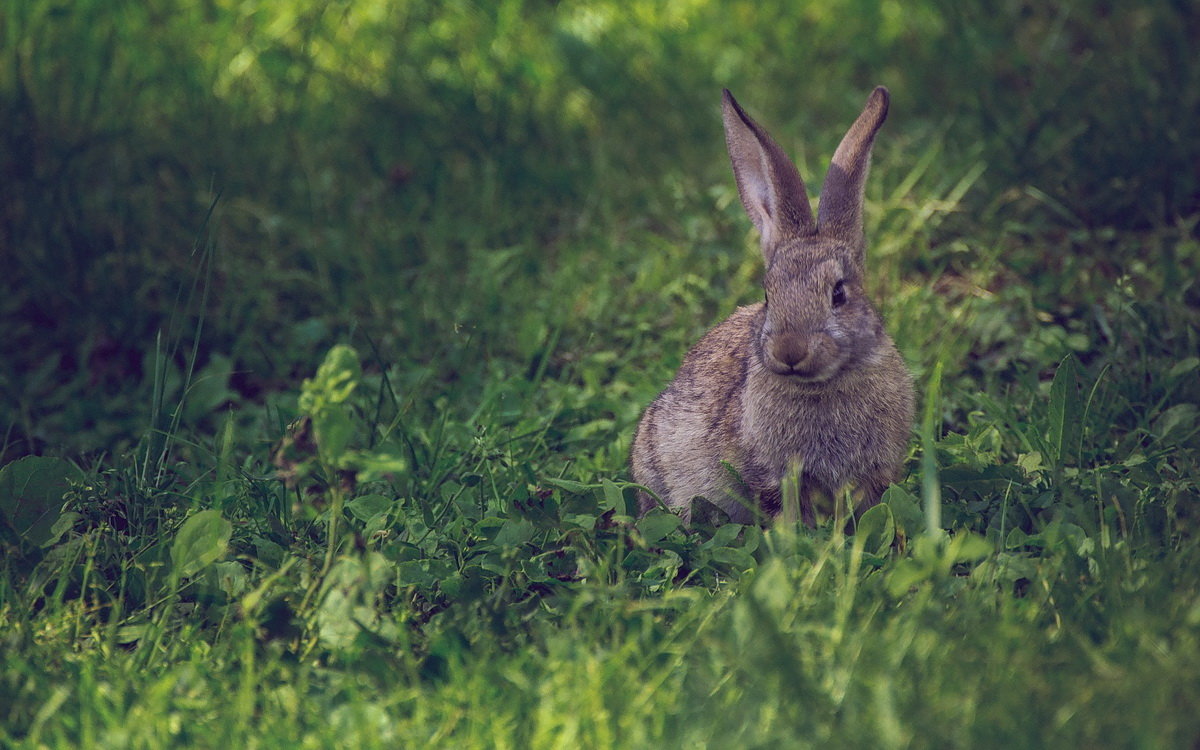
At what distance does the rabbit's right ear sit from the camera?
3641 mm

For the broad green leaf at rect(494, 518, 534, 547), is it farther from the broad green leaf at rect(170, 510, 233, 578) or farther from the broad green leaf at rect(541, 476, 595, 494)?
the broad green leaf at rect(170, 510, 233, 578)

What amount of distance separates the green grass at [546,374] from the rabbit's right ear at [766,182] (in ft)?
2.03

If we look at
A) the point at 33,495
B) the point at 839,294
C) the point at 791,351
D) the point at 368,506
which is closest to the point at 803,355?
the point at 791,351

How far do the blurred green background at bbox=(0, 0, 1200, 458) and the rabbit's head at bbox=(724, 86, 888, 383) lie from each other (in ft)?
2.97

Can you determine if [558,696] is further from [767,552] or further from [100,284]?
[100,284]

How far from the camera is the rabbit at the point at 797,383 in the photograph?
3.44 meters

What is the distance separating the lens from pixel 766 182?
3.81 meters

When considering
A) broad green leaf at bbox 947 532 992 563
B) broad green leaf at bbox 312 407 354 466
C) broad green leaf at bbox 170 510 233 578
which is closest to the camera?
broad green leaf at bbox 947 532 992 563

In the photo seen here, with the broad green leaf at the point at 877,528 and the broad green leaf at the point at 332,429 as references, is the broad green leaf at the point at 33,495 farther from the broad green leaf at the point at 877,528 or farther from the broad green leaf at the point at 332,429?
the broad green leaf at the point at 877,528

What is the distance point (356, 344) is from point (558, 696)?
2.52 meters

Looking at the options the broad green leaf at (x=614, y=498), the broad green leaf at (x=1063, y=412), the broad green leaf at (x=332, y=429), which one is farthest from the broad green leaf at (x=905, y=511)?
the broad green leaf at (x=332, y=429)

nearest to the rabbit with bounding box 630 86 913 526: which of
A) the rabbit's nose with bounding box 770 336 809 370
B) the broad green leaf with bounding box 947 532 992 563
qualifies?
the rabbit's nose with bounding box 770 336 809 370

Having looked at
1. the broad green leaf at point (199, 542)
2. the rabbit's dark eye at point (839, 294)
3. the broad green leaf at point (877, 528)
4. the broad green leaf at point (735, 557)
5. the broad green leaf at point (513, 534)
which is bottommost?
the broad green leaf at point (199, 542)

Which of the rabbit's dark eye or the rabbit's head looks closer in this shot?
the rabbit's head
